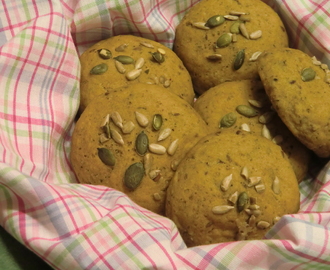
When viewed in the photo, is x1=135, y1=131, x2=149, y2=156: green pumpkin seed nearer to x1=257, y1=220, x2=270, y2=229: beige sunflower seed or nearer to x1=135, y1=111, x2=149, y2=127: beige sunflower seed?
x1=135, y1=111, x2=149, y2=127: beige sunflower seed

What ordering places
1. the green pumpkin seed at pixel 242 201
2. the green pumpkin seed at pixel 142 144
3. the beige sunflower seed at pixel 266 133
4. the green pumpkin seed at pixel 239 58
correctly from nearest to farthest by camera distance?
the green pumpkin seed at pixel 242 201 < the green pumpkin seed at pixel 142 144 < the beige sunflower seed at pixel 266 133 < the green pumpkin seed at pixel 239 58

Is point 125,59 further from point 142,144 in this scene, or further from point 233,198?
point 233,198

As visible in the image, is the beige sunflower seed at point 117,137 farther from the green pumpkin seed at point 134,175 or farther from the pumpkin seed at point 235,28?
the pumpkin seed at point 235,28

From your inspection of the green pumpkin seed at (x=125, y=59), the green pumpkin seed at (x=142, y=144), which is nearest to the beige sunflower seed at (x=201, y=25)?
the green pumpkin seed at (x=125, y=59)

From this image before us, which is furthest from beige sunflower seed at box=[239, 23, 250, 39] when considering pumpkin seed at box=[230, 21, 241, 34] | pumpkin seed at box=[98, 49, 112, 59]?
pumpkin seed at box=[98, 49, 112, 59]

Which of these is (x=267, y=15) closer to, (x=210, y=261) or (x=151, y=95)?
(x=151, y=95)

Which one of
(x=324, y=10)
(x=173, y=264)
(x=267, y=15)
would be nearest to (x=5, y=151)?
(x=173, y=264)
